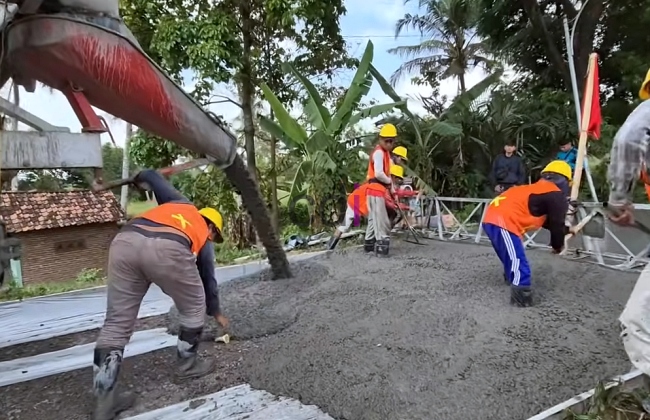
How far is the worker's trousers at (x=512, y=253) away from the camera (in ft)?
13.0

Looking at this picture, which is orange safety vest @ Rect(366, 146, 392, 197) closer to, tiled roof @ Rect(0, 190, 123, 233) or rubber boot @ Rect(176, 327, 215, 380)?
rubber boot @ Rect(176, 327, 215, 380)

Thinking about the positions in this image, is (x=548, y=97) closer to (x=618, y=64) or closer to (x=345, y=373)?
(x=618, y=64)

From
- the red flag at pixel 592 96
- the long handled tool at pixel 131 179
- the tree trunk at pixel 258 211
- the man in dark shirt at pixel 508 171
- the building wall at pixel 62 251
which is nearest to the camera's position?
the long handled tool at pixel 131 179

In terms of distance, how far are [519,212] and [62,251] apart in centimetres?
1430

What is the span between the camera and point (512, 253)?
4.02 m

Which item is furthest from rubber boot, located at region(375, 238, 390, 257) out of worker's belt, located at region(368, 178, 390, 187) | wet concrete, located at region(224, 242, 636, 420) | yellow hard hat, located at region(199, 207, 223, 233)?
yellow hard hat, located at region(199, 207, 223, 233)

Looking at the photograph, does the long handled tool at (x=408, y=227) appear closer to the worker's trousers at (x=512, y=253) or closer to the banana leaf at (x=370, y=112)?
the banana leaf at (x=370, y=112)

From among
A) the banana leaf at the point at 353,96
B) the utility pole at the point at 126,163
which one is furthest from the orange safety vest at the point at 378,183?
the utility pole at the point at 126,163

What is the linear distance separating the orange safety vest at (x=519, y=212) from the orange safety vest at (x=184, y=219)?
2.39 meters

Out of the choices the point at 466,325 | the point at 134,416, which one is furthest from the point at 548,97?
the point at 134,416

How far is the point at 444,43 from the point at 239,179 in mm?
15436

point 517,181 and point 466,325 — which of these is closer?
point 466,325

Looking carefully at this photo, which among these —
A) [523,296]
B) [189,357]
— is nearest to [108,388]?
[189,357]

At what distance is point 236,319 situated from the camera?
406 centimetres
